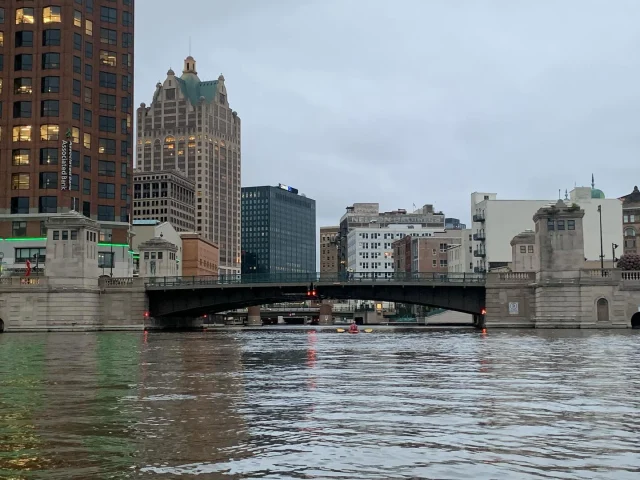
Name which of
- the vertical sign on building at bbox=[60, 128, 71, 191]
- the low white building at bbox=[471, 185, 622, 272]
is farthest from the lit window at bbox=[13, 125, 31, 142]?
the low white building at bbox=[471, 185, 622, 272]

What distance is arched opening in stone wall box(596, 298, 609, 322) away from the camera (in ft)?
289

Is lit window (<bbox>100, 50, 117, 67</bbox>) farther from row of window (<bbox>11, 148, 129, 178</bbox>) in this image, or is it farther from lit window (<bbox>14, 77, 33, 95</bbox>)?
row of window (<bbox>11, 148, 129, 178</bbox>)

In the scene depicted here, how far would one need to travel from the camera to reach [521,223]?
148 meters

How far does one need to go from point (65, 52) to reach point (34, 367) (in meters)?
88.0

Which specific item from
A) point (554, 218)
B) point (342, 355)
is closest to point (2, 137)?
point (554, 218)

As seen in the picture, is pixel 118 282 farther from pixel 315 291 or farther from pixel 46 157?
pixel 46 157

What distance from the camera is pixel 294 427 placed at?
18.0 metres

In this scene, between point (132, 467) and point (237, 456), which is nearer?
point (132, 467)

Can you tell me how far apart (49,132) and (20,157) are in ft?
17.6

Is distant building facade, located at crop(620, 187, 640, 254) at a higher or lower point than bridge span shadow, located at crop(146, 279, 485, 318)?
higher

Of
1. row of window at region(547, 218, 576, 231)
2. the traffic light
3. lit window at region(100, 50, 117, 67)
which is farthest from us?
lit window at region(100, 50, 117, 67)

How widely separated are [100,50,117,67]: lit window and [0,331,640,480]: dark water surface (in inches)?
3692

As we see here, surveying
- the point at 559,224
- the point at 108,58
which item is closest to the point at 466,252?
the point at 108,58

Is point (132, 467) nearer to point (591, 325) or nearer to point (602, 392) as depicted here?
point (602, 392)
